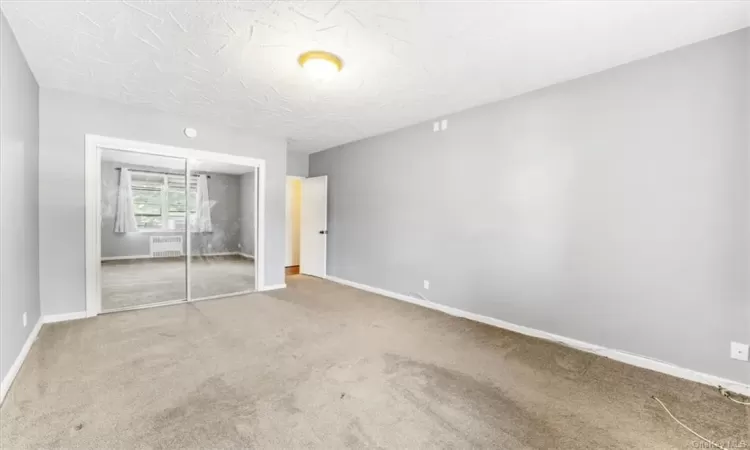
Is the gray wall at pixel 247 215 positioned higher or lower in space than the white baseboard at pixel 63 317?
higher

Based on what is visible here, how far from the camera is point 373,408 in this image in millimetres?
2037

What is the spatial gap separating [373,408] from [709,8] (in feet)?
11.1

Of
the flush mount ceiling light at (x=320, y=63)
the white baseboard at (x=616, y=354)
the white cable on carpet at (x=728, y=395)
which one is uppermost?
the flush mount ceiling light at (x=320, y=63)

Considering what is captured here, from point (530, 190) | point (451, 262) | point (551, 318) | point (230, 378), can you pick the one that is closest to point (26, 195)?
point (230, 378)

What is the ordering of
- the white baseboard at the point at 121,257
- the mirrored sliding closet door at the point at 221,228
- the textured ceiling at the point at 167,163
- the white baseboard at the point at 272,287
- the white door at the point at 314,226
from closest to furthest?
the white baseboard at the point at 121,257 < the textured ceiling at the point at 167,163 < the mirrored sliding closet door at the point at 221,228 < the white baseboard at the point at 272,287 < the white door at the point at 314,226

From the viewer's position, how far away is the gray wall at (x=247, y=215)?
208 inches

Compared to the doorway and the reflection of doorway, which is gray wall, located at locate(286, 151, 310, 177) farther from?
the reflection of doorway

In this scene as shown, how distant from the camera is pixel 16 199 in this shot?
2.53 m

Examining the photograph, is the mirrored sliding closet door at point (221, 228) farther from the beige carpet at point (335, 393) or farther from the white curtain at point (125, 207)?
the beige carpet at point (335, 393)

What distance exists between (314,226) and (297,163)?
1.35m

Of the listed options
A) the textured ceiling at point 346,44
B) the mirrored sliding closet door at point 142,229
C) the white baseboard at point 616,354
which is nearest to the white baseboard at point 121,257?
the mirrored sliding closet door at point 142,229

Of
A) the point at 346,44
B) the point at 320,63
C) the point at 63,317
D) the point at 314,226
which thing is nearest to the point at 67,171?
the point at 63,317

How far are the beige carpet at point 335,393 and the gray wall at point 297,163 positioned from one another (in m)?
3.76

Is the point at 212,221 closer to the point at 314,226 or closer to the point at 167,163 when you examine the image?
the point at 167,163
